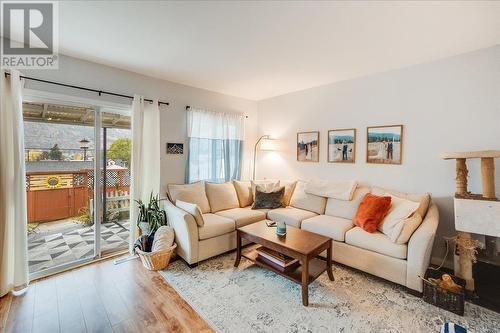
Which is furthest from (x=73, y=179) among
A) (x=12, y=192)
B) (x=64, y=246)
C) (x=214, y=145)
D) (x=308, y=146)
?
(x=308, y=146)

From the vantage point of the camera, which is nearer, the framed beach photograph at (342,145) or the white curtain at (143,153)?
the white curtain at (143,153)

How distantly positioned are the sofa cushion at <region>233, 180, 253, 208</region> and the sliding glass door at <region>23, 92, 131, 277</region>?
169 cm

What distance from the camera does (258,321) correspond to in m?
1.86

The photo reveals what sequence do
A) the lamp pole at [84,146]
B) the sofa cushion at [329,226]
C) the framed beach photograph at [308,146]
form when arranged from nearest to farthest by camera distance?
the sofa cushion at [329,226] → the lamp pole at [84,146] → the framed beach photograph at [308,146]

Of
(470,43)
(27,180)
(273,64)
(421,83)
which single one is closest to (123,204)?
(27,180)

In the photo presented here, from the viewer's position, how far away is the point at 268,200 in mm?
3648

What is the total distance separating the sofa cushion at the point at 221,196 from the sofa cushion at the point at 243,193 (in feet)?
0.24

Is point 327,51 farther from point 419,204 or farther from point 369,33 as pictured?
point 419,204

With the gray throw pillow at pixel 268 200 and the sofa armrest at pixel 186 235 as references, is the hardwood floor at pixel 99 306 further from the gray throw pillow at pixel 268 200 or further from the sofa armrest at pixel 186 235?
the gray throw pillow at pixel 268 200

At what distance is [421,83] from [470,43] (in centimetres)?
56

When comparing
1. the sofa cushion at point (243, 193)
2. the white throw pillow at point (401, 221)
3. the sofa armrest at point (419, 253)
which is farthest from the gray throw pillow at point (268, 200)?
the sofa armrest at point (419, 253)

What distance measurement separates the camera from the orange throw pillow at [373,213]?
2.59 metres

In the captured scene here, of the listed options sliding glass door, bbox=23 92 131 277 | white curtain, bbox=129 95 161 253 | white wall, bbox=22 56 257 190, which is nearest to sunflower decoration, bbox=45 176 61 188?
sliding glass door, bbox=23 92 131 277

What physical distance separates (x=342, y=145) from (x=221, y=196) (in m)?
2.08
